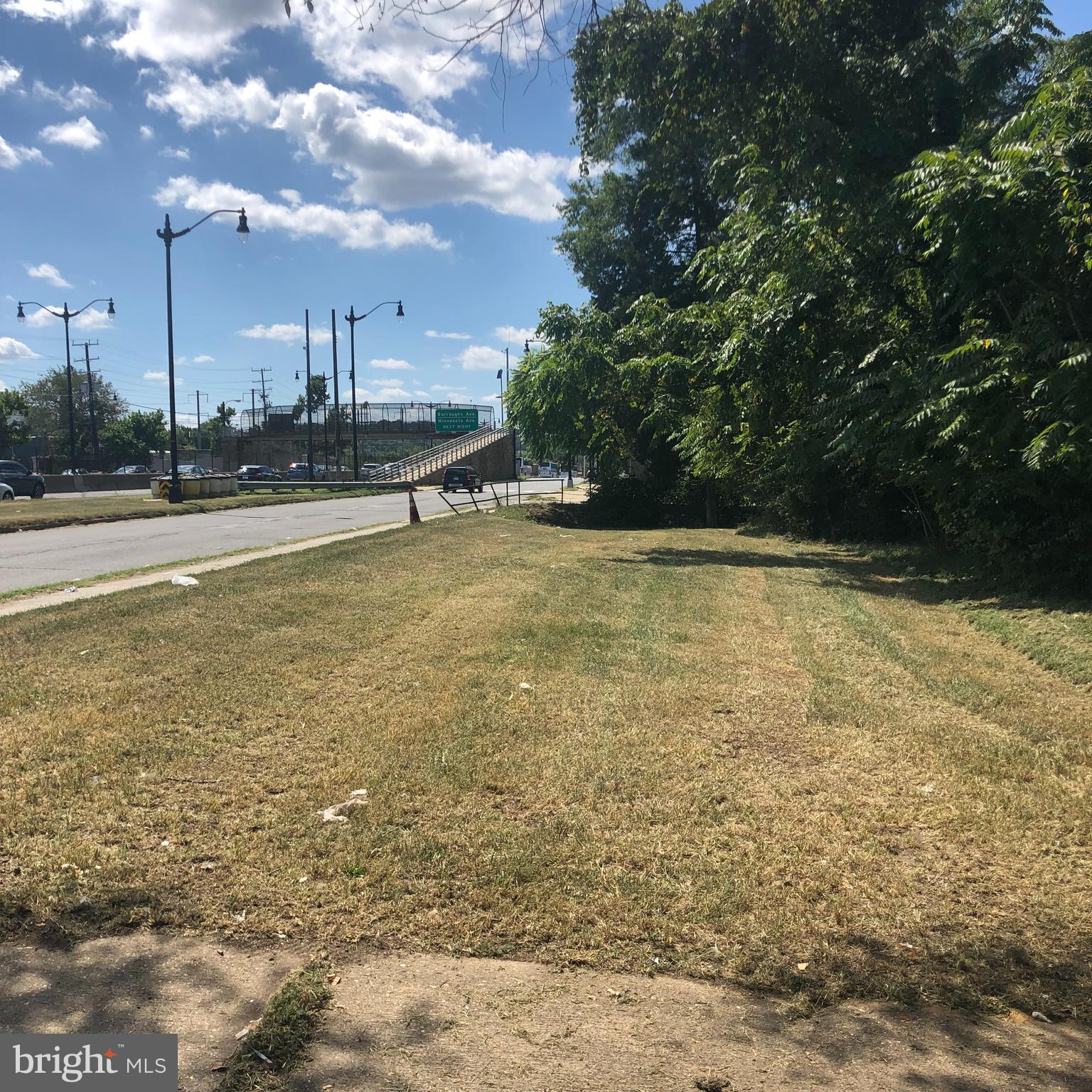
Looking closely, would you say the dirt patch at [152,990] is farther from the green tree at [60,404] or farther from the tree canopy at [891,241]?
the green tree at [60,404]

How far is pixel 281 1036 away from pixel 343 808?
5.70 ft

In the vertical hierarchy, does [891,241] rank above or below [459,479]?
above

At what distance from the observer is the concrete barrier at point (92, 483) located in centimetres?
5022

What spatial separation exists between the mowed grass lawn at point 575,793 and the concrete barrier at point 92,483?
46936mm

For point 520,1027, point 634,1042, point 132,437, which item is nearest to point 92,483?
point 132,437

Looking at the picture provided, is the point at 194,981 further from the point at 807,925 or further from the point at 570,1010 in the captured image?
the point at 807,925

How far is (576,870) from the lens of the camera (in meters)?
3.83

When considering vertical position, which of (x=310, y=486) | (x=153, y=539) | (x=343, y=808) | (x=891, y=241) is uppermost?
(x=891, y=241)

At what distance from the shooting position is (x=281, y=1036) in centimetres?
276

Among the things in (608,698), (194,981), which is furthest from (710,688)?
(194,981)

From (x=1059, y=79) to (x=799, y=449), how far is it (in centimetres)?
633

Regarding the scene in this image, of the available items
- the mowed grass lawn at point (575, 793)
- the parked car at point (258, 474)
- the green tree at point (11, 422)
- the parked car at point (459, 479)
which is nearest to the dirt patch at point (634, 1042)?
the mowed grass lawn at point (575, 793)

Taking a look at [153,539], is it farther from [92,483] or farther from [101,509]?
[92,483]

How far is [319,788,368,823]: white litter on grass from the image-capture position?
435cm
